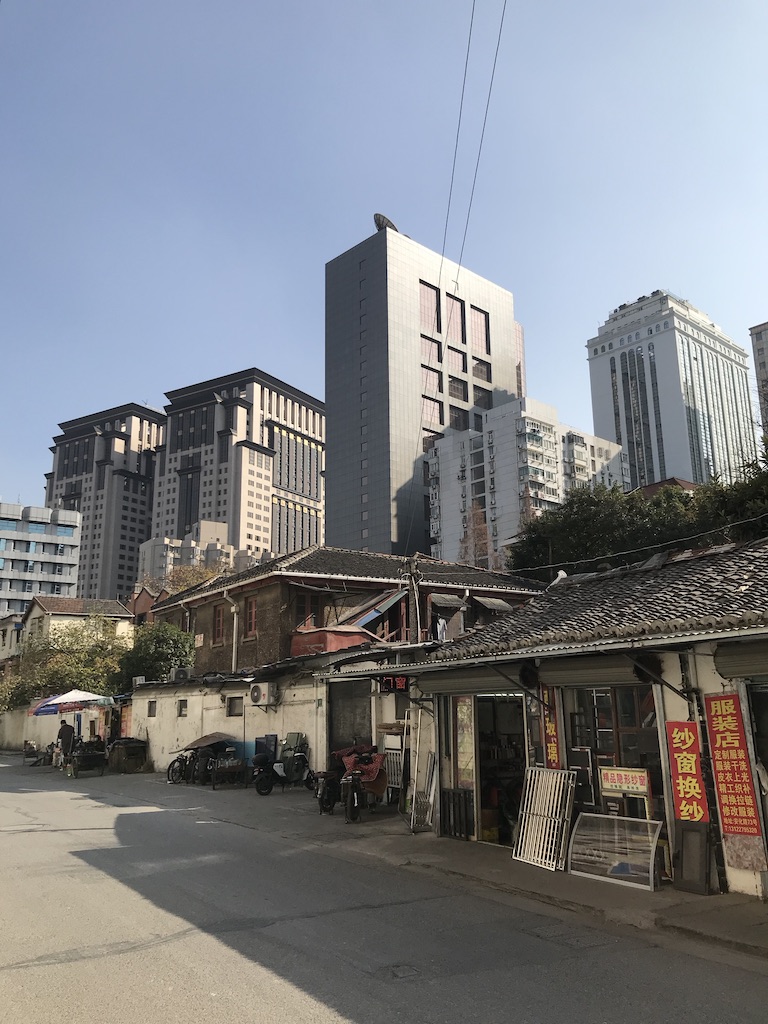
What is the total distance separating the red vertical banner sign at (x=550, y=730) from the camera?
10820 mm

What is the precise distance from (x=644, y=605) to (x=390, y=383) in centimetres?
10084

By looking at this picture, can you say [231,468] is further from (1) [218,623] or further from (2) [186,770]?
(2) [186,770]

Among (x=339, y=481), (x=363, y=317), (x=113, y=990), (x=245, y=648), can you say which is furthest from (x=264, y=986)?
(x=363, y=317)

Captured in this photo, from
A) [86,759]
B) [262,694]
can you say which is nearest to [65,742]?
[86,759]

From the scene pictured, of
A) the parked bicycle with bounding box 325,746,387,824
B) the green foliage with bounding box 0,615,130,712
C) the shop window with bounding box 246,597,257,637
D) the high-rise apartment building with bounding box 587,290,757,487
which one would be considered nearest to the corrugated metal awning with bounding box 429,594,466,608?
the shop window with bounding box 246,597,257,637

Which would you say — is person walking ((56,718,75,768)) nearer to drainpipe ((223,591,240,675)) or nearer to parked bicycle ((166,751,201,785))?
parked bicycle ((166,751,201,785))

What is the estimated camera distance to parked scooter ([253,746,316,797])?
2012cm

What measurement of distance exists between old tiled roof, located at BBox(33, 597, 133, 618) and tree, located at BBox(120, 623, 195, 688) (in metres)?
15.9

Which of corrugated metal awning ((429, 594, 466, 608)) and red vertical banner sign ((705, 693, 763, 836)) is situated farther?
corrugated metal awning ((429, 594, 466, 608))

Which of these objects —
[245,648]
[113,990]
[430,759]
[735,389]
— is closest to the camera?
[113,990]

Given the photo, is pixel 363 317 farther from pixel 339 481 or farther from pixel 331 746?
pixel 331 746

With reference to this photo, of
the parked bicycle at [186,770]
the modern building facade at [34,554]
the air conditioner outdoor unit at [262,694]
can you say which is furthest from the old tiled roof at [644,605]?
the modern building facade at [34,554]

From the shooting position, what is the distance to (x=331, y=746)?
67.6 feet

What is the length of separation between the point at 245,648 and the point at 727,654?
2301 cm
